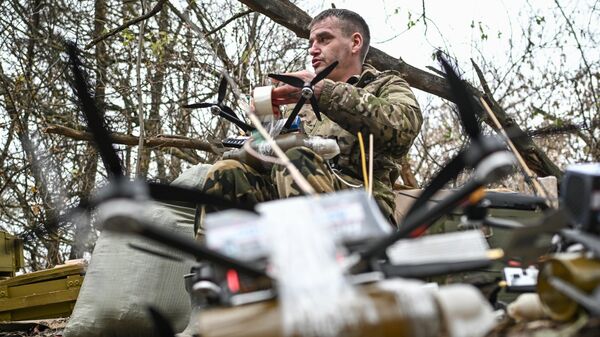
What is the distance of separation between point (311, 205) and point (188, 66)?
23.5 ft

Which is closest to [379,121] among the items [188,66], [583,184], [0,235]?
[583,184]

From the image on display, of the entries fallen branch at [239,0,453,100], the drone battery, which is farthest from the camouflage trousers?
fallen branch at [239,0,453,100]

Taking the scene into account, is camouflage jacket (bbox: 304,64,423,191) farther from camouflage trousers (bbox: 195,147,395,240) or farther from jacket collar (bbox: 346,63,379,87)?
camouflage trousers (bbox: 195,147,395,240)

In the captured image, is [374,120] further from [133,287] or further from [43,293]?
[43,293]

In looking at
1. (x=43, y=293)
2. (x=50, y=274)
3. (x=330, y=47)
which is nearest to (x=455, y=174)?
(x=330, y=47)

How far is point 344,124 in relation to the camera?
10.8 feet

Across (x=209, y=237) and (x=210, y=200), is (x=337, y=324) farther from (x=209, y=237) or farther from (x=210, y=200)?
(x=210, y=200)

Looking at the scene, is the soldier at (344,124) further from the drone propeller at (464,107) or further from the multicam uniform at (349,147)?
the drone propeller at (464,107)

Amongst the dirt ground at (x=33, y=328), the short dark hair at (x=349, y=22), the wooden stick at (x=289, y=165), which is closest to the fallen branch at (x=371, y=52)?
the short dark hair at (x=349, y=22)

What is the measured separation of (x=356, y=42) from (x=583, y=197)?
247 cm

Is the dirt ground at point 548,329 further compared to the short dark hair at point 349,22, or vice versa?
the short dark hair at point 349,22

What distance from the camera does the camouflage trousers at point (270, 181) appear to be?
2736mm

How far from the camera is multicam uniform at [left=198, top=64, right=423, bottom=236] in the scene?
9.14 feet

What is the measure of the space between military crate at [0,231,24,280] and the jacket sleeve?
4.48m
